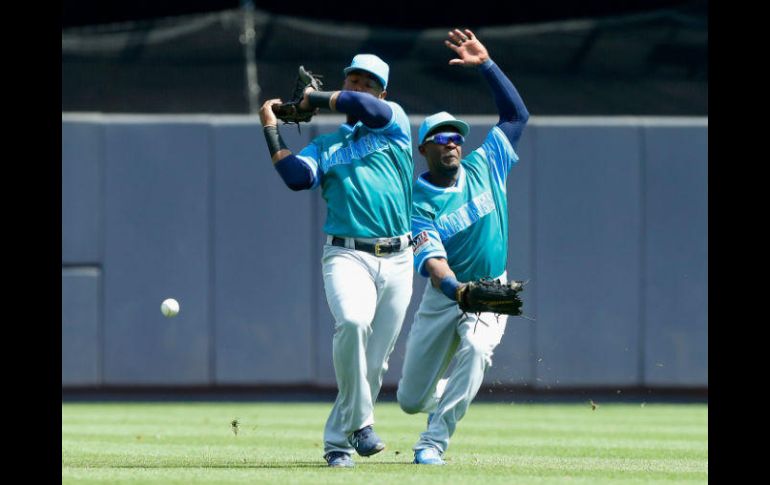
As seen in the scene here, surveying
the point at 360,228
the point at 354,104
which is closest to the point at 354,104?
the point at 354,104

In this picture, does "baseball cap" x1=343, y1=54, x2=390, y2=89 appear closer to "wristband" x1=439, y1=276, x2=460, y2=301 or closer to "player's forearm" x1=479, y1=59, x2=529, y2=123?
"player's forearm" x1=479, y1=59, x2=529, y2=123

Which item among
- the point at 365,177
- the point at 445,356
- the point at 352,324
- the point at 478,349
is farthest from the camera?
the point at 445,356

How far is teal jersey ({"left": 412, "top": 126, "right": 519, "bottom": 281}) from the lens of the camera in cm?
816

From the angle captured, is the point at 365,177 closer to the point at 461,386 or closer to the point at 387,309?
the point at 387,309

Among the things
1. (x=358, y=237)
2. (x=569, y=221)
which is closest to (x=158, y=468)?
(x=358, y=237)

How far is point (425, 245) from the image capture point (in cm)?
800

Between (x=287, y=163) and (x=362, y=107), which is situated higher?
(x=362, y=107)

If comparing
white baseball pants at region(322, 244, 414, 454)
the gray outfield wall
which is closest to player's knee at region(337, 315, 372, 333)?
white baseball pants at region(322, 244, 414, 454)

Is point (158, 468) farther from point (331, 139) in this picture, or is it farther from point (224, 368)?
point (224, 368)

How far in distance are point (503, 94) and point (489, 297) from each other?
1.27m

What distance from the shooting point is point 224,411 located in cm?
1206

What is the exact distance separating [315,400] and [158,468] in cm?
564
